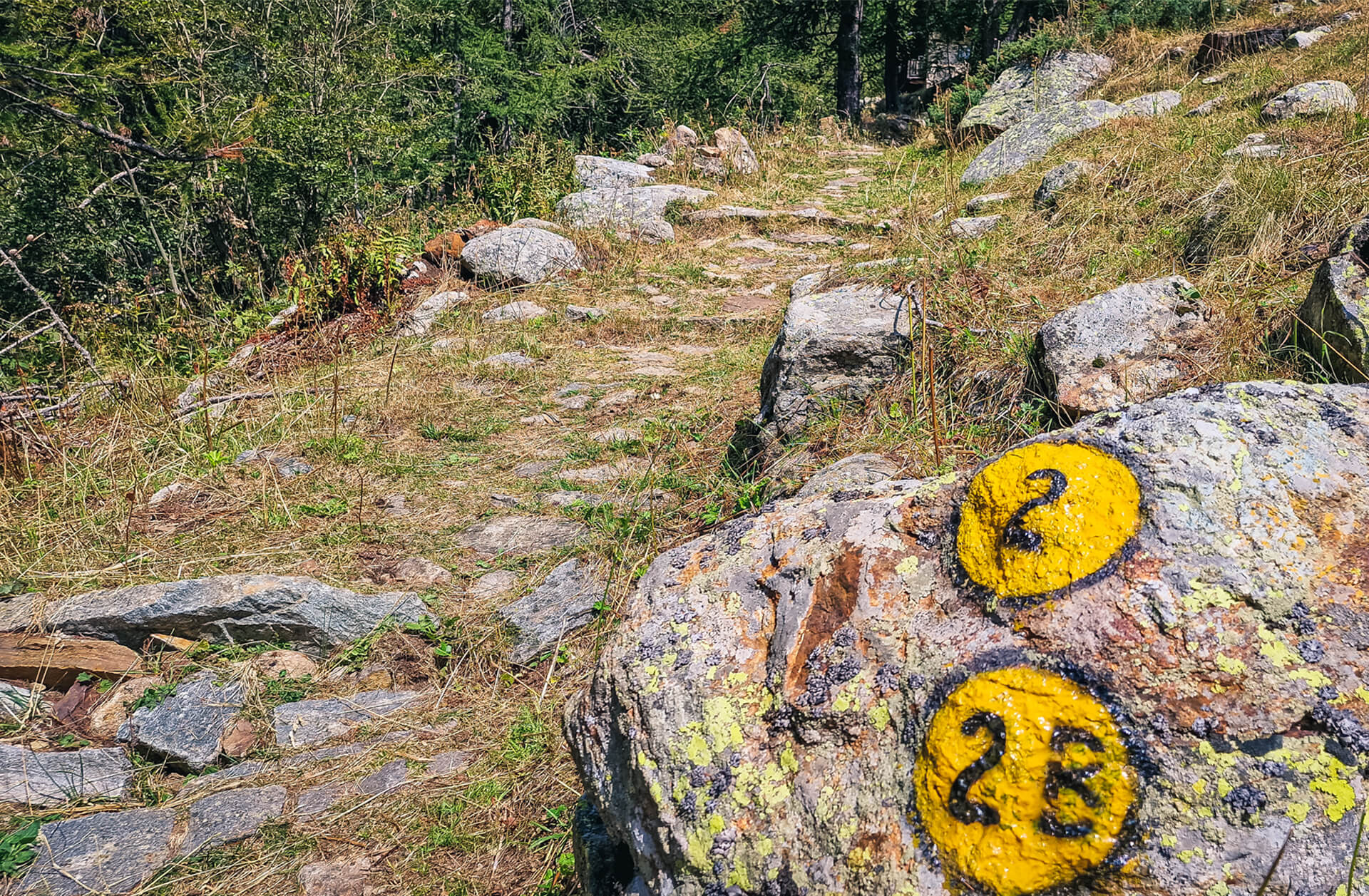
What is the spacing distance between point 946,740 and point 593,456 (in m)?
3.52

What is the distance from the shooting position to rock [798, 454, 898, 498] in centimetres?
272

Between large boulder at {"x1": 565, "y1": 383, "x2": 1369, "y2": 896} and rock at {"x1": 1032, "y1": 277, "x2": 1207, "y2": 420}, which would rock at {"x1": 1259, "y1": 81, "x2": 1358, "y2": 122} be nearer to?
rock at {"x1": 1032, "y1": 277, "x2": 1207, "y2": 420}

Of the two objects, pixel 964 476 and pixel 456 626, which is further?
pixel 456 626

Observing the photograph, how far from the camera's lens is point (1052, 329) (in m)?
3.21

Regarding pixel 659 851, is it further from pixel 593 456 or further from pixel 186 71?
pixel 186 71

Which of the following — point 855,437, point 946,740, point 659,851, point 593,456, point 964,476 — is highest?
point 964,476

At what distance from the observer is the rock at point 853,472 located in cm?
272

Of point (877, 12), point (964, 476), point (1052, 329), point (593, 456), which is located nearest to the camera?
point (964, 476)

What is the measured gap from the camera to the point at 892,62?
66.6ft

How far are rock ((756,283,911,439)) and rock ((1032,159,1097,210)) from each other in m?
2.85

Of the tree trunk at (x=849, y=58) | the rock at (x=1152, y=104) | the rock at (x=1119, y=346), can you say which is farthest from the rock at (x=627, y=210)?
the tree trunk at (x=849, y=58)

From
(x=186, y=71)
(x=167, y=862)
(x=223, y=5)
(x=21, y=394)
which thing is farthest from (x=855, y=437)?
(x=223, y=5)

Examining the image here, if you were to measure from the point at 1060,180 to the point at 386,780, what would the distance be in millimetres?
6004

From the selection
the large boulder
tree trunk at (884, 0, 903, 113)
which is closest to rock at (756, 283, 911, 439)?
the large boulder
